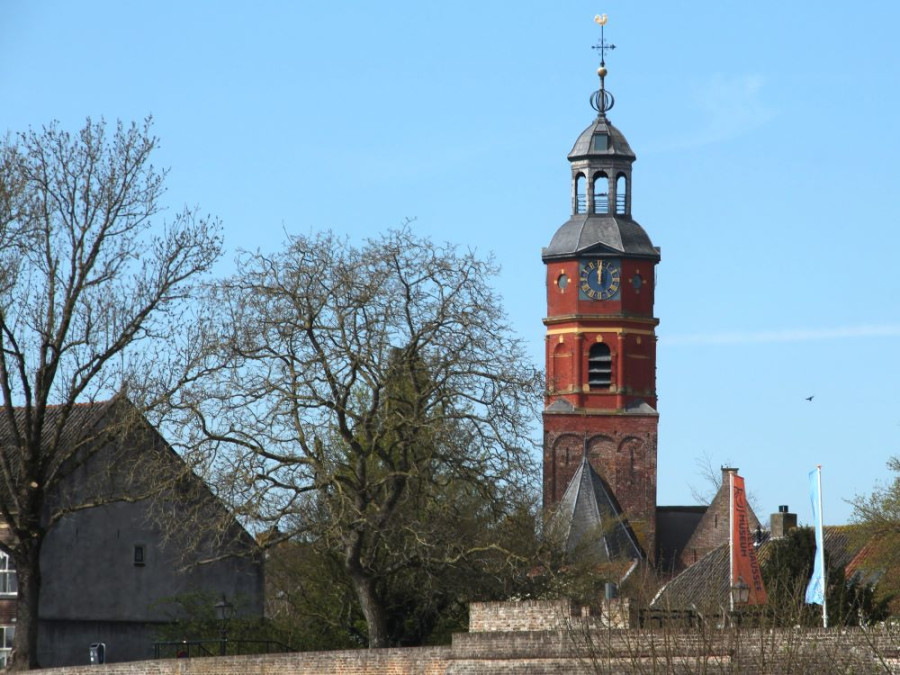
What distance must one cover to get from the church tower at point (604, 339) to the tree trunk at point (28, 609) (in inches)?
2078

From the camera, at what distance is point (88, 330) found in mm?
33719

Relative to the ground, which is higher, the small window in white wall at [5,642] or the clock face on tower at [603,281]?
the clock face on tower at [603,281]

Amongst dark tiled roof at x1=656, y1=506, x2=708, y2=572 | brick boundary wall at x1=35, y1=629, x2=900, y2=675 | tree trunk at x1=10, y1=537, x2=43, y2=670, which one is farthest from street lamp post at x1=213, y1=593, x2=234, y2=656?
dark tiled roof at x1=656, y1=506, x2=708, y2=572

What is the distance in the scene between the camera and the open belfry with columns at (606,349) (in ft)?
280

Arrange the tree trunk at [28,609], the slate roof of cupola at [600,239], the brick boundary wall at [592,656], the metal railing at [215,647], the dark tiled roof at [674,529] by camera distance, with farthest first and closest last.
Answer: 1. the slate roof of cupola at [600,239]
2. the dark tiled roof at [674,529]
3. the metal railing at [215,647]
4. the tree trunk at [28,609]
5. the brick boundary wall at [592,656]

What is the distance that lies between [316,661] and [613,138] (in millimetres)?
61965

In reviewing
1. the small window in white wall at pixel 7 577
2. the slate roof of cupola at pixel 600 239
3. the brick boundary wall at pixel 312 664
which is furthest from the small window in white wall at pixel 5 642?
the slate roof of cupola at pixel 600 239

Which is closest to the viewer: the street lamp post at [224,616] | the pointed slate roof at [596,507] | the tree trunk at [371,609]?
the tree trunk at [371,609]

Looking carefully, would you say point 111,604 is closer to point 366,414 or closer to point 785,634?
point 366,414

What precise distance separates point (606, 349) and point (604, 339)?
0.50 m

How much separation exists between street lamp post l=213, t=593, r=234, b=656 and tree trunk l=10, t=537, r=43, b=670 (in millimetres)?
3453

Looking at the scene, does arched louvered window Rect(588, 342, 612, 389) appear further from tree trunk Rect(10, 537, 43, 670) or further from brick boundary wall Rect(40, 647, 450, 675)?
brick boundary wall Rect(40, 647, 450, 675)

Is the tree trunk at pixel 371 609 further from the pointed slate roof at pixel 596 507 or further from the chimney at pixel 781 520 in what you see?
the chimney at pixel 781 520

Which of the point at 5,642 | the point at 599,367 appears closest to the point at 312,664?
the point at 5,642
